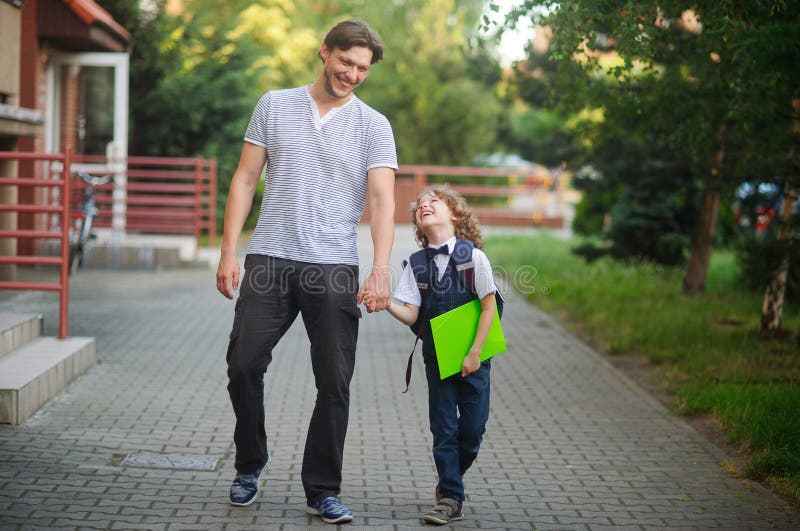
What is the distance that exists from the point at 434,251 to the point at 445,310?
0.88ft

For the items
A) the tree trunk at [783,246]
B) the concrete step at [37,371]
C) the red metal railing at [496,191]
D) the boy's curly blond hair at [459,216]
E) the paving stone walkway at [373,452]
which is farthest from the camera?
the red metal railing at [496,191]

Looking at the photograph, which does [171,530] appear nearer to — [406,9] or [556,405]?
[556,405]

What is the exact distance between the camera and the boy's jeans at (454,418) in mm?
4789

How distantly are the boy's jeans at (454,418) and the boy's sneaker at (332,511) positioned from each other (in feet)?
1.46

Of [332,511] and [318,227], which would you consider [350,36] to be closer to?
[318,227]

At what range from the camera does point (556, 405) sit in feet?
25.3

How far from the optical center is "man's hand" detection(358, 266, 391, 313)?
444cm

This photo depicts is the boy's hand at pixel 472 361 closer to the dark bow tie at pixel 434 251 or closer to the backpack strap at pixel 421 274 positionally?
the backpack strap at pixel 421 274

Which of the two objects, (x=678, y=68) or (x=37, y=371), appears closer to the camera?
(x=37, y=371)

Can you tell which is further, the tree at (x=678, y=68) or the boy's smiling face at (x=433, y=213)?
the tree at (x=678, y=68)

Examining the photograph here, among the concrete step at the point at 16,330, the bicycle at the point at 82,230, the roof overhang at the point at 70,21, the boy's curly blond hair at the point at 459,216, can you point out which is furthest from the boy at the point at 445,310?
the roof overhang at the point at 70,21

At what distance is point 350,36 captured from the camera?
14.9 feet

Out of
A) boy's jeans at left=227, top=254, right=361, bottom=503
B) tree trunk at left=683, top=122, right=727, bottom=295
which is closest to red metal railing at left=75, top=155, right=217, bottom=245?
tree trunk at left=683, top=122, right=727, bottom=295

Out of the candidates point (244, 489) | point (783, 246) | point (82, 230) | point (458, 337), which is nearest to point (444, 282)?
point (458, 337)
